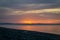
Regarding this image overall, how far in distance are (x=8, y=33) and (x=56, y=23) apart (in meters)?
1.42

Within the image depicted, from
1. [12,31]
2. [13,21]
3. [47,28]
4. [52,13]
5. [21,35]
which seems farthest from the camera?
[52,13]

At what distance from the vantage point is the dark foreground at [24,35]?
423cm

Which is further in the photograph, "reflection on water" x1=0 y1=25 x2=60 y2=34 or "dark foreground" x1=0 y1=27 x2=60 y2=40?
"reflection on water" x1=0 y1=25 x2=60 y2=34

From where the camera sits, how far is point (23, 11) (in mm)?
6875

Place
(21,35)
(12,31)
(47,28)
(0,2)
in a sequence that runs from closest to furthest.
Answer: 1. (21,35)
2. (12,31)
3. (47,28)
4. (0,2)

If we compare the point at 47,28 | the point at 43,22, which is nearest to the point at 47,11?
the point at 43,22

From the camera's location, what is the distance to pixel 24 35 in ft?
14.4

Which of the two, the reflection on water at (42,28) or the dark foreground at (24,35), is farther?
the reflection on water at (42,28)

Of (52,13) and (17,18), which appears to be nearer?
(17,18)

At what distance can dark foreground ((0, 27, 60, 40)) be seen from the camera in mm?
4234

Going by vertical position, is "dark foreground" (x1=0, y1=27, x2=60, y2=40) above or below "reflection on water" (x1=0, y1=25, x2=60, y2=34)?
below

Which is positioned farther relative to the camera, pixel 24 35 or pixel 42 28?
pixel 42 28

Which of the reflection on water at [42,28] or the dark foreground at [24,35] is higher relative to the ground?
the reflection on water at [42,28]

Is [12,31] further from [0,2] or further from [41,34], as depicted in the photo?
[0,2]
